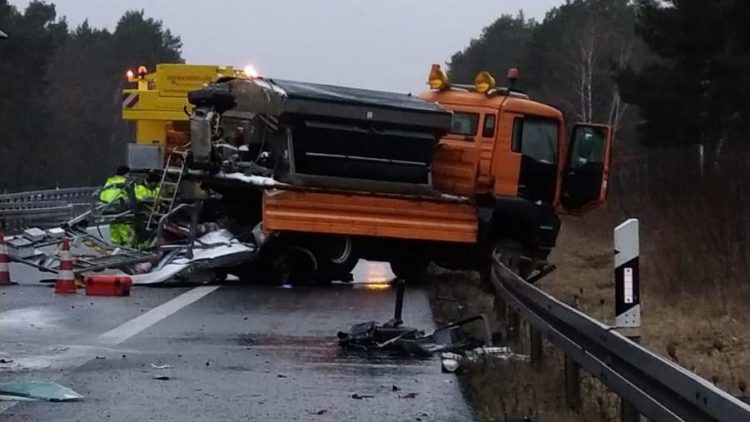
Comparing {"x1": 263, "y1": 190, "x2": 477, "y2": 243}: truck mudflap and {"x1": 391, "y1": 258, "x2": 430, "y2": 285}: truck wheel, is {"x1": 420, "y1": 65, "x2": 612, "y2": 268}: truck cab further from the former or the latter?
{"x1": 391, "y1": 258, "x2": 430, "y2": 285}: truck wheel

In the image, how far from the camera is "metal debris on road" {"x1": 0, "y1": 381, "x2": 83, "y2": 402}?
340 inches

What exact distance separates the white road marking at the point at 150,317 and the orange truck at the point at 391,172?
4.57 ft

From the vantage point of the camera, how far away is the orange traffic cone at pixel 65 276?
16828mm

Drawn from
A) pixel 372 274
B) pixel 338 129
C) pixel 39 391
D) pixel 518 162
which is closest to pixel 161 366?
pixel 39 391

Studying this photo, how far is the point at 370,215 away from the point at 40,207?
11.4 metres

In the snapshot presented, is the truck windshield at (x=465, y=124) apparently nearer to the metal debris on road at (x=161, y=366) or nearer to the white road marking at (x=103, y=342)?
the white road marking at (x=103, y=342)

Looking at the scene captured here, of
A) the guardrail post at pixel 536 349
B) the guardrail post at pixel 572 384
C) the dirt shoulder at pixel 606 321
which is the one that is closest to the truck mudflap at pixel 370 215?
the dirt shoulder at pixel 606 321

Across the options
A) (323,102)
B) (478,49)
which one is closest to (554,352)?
(323,102)

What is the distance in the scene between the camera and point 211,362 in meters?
10.6

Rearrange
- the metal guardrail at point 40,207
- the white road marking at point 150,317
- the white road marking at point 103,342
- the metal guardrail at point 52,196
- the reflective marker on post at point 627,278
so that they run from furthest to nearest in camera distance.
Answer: the metal guardrail at point 52,196
the metal guardrail at point 40,207
the white road marking at point 150,317
the white road marking at point 103,342
the reflective marker on post at point 627,278

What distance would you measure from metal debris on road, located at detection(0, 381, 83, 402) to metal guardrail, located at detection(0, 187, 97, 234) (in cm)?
1444

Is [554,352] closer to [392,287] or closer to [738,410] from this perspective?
[738,410]

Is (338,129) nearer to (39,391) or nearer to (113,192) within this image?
(113,192)

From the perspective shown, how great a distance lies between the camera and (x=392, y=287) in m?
19.7
